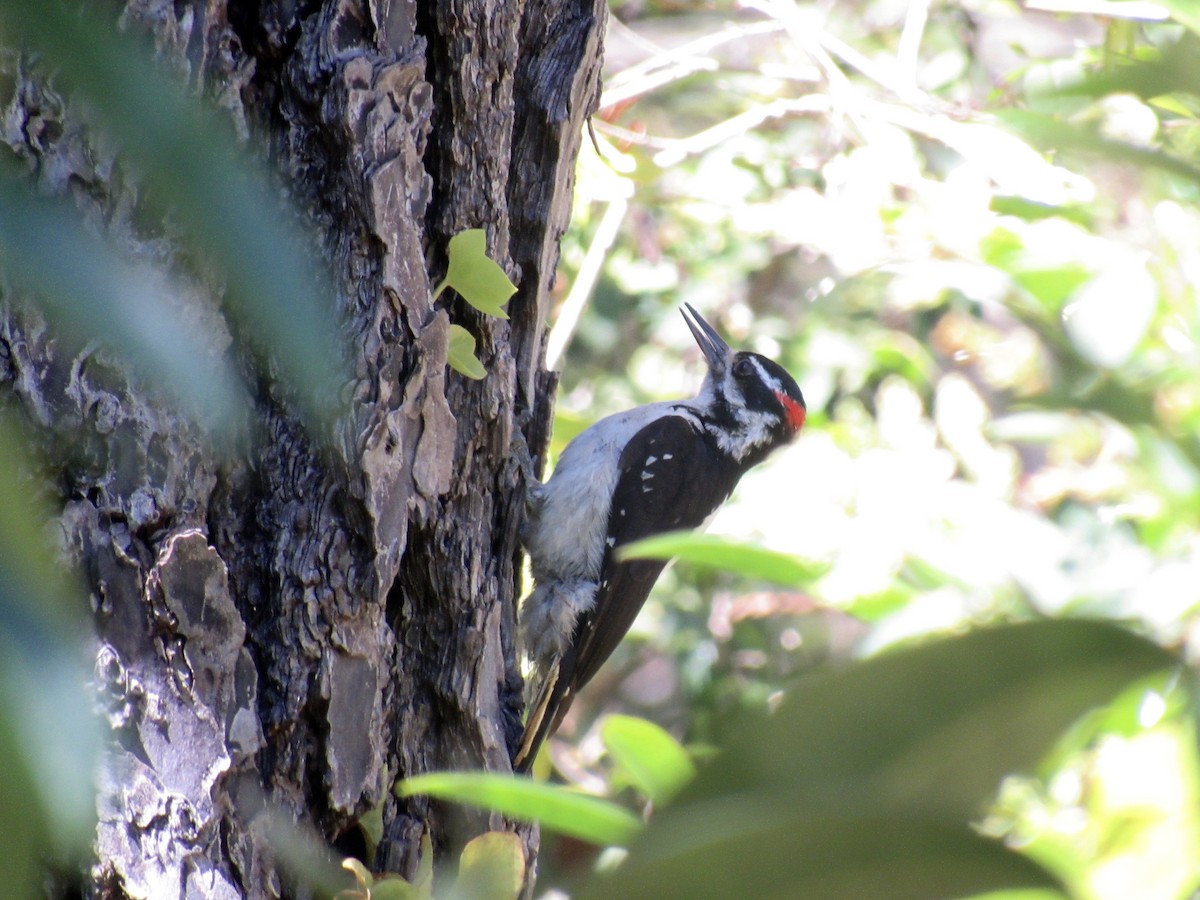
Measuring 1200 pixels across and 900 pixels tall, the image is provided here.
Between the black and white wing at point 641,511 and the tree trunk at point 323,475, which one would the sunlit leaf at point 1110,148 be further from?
the black and white wing at point 641,511

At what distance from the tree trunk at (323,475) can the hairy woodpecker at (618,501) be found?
3.43ft

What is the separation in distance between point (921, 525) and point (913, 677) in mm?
2604

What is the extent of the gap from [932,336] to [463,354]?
11.8ft

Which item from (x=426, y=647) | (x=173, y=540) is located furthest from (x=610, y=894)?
(x=426, y=647)

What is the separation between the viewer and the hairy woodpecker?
11.5 feet

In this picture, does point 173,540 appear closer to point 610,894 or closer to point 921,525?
point 610,894

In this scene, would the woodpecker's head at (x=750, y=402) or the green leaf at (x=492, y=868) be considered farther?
the woodpecker's head at (x=750, y=402)

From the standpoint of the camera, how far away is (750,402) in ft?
14.3

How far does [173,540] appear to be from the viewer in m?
1.66

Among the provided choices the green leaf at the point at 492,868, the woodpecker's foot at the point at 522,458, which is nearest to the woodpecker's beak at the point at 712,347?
the woodpecker's foot at the point at 522,458

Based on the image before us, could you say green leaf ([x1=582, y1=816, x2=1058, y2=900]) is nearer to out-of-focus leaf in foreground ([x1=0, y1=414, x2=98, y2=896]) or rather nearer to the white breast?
out-of-focus leaf in foreground ([x1=0, y1=414, x2=98, y2=896])

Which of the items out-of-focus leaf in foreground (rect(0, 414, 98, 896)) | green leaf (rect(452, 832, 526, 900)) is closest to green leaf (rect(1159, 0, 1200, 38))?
out-of-focus leaf in foreground (rect(0, 414, 98, 896))

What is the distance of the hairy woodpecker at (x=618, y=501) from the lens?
11.5ft

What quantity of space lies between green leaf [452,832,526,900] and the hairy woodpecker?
166 cm
